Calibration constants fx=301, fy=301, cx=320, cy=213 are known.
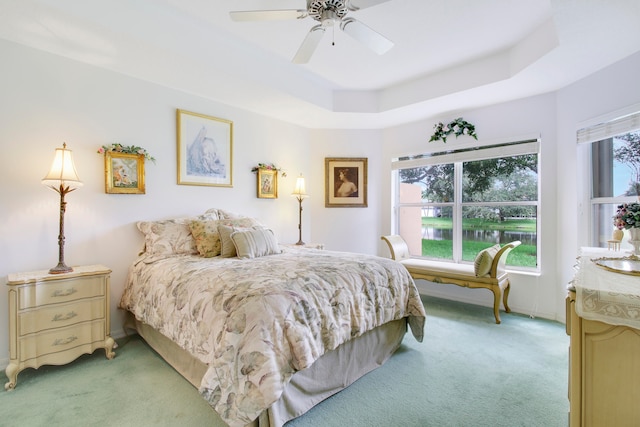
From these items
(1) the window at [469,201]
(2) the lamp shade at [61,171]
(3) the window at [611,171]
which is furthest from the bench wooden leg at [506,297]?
(2) the lamp shade at [61,171]

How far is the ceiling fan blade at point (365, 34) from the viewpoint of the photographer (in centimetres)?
197

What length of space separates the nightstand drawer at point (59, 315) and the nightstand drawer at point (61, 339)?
44mm

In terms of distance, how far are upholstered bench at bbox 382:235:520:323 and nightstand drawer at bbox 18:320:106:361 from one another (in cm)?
323

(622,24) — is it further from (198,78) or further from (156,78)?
(156,78)

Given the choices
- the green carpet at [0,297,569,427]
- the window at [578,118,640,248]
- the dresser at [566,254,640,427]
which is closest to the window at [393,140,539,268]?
the window at [578,118,640,248]

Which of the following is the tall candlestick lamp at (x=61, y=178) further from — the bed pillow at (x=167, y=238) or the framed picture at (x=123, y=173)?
the bed pillow at (x=167, y=238)

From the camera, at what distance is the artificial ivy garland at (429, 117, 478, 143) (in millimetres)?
3895

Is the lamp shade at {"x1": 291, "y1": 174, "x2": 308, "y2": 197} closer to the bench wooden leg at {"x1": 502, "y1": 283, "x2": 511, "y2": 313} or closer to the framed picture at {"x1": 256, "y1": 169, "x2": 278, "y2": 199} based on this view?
the framed picture at {"x1": 256, "y1": 169, "x2": 278, "y2": 199}

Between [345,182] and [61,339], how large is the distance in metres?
3.71

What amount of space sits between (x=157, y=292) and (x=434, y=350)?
228 cm

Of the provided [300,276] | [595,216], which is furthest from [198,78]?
[595,216]

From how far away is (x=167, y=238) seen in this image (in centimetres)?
283

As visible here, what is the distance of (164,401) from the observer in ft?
6.12

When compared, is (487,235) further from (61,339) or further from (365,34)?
(61,339)
